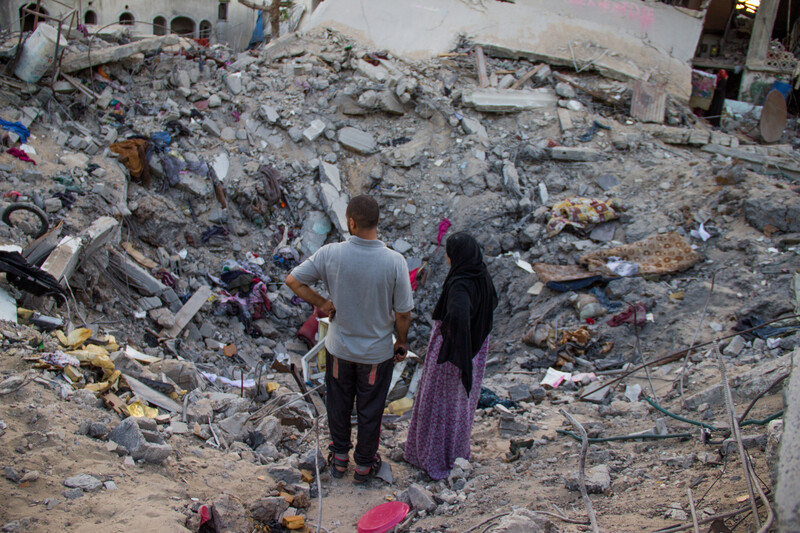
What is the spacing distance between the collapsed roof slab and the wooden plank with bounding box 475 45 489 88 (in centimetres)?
25

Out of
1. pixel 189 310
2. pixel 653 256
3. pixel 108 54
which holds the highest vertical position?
pixel 108 54

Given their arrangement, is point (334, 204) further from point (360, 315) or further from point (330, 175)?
point (360, 315)

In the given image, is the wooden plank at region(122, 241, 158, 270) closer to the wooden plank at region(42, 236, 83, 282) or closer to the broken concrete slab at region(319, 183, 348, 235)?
the wooden plank at region(42, 236, 83, 282)

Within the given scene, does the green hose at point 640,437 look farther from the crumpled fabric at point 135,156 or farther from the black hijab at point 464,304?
the crumpled fabric at point 135,156

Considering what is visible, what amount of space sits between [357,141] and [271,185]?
160 centimetres

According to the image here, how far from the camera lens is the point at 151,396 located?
3.62 m

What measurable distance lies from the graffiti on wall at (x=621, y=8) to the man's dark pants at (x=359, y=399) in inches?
415

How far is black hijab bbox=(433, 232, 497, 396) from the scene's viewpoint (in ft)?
9.46

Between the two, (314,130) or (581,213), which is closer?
(581,213)

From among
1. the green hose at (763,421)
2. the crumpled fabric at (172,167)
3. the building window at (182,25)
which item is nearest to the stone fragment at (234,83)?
the crumpled fabric at (172,167)

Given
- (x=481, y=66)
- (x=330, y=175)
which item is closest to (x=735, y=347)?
(x=330, y=175)

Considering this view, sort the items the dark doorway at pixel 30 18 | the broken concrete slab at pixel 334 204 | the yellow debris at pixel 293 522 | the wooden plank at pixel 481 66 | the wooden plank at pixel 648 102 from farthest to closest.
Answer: the wooden plank at pixel 481 66, the wooden plank at pixel 648 102, the broken concrete slab at pixel 334 204, the dark doorway at pixel 30 18, the yellow debris at pixel 293 522

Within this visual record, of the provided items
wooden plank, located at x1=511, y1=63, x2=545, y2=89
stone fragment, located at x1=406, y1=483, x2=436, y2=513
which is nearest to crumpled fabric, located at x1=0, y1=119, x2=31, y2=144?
stone fragment, located at x1=406, y1=483, x2=436, y2=513

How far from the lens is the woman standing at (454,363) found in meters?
2.91
